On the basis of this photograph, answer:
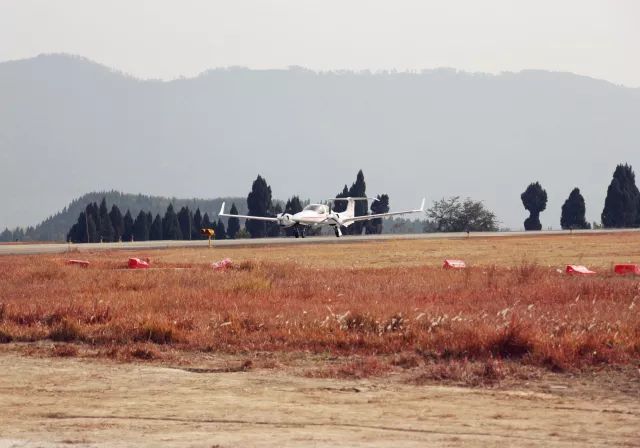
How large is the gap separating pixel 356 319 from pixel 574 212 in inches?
4438

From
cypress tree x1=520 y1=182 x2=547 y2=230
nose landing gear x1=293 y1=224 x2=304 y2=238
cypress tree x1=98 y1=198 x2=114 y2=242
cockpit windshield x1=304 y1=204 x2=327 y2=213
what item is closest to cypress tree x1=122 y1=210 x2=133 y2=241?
cypress tree x1=98 y1=198 x2=114 y2=242

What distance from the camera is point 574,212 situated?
125312 millimetres

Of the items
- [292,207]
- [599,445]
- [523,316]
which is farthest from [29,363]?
[292,207]

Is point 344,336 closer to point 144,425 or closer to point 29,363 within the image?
point 29,363

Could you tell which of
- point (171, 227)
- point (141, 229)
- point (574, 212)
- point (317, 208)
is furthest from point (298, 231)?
point (574, 212)

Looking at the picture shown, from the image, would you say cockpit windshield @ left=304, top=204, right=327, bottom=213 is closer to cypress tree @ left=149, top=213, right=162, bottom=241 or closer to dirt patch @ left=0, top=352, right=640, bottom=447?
cypress tree @ left=149, top=213, right=162, bottom=241

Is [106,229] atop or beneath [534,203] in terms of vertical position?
beneath

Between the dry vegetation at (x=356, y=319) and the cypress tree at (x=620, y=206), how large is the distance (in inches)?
3742

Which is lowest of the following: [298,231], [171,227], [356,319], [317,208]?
[356,319]

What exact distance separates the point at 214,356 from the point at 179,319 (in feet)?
9.46

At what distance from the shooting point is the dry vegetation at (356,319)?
13.4 meters

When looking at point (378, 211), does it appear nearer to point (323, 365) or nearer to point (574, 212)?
point (574, 212)

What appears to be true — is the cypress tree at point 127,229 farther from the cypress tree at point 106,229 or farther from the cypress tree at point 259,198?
the cypress tree at point 259,198

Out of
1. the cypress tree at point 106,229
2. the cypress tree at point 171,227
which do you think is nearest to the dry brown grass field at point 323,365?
the cypress tree at point 106,229
